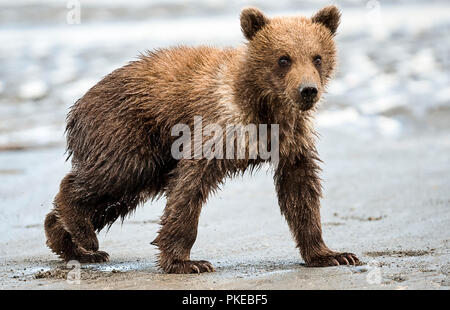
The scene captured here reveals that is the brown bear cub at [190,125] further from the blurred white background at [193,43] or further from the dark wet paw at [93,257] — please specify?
the blurred white background at [193,43]

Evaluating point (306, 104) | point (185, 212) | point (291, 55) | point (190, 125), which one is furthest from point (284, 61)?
point (185, 212)

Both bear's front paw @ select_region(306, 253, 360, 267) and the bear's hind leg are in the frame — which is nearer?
bear's front paw @ select_region(306, 253, 360, 267)

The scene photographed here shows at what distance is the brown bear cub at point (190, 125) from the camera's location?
5859 millimetres

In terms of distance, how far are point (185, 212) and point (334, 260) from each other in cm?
110

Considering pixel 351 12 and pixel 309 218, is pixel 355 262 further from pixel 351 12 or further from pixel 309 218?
pixel 351 12

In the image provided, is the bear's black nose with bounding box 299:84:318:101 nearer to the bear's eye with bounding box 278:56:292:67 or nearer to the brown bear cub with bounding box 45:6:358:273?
the brown bear cub with bounding box 45:6:358:273

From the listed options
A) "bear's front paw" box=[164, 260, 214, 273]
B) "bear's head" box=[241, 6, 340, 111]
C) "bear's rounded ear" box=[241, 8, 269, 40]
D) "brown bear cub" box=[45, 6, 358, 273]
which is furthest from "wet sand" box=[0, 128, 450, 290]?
"bear's rounded ear" box=[241, 8, 269, 40]

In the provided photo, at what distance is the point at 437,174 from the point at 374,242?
106 inches

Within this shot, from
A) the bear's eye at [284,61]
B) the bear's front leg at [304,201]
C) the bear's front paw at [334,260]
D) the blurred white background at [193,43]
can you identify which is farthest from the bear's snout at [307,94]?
the blurred white background at [193,43]

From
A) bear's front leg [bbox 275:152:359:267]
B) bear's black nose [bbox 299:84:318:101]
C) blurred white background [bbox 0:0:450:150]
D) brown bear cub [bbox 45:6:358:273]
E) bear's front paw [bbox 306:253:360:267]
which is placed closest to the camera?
bear's black nose [bbox 299:84:318:101]

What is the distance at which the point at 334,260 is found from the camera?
6.05m

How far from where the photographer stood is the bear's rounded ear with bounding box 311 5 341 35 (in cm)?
608

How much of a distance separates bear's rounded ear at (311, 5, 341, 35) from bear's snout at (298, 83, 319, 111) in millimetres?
725
